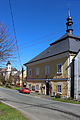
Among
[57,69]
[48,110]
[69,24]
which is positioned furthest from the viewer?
[69,24]

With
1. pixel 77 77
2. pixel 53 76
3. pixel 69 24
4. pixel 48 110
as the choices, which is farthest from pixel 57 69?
pixel 48 110

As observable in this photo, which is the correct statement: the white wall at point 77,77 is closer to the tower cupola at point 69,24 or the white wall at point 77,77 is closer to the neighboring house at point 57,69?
the neighboring house at point 57,69

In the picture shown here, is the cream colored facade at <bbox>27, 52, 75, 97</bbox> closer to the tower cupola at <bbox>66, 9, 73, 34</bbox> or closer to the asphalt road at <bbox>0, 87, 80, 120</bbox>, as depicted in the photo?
the asphalt road at <bbox>0, 87, 80, 120</bbox>

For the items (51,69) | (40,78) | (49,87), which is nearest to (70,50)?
(51,69)

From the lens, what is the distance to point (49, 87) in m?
22.5

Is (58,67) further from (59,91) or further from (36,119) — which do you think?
(36,119)

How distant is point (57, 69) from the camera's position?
2078cm

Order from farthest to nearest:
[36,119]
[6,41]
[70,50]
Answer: [70,50]
[6,41]
[36,119]

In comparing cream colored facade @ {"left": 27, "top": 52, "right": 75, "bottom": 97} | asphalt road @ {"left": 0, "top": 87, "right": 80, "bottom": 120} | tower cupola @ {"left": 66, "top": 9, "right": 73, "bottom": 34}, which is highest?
tower cupola @ {"left": 66, "top": 9, "right": 73, "bottom": 34}

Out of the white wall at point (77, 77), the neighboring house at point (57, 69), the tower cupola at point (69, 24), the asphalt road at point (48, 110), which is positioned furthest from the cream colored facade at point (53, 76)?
the tower cupola at point (69, 24)

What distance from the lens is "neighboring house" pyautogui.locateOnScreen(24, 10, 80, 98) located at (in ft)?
61.2

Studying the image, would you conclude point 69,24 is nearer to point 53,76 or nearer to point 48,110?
point 53,76

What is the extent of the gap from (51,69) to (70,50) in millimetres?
5330

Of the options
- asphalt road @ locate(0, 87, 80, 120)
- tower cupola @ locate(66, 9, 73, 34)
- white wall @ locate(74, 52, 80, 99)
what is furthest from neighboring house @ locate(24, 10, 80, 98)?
asphalt road @ locate(0, 87, 80, 120)
